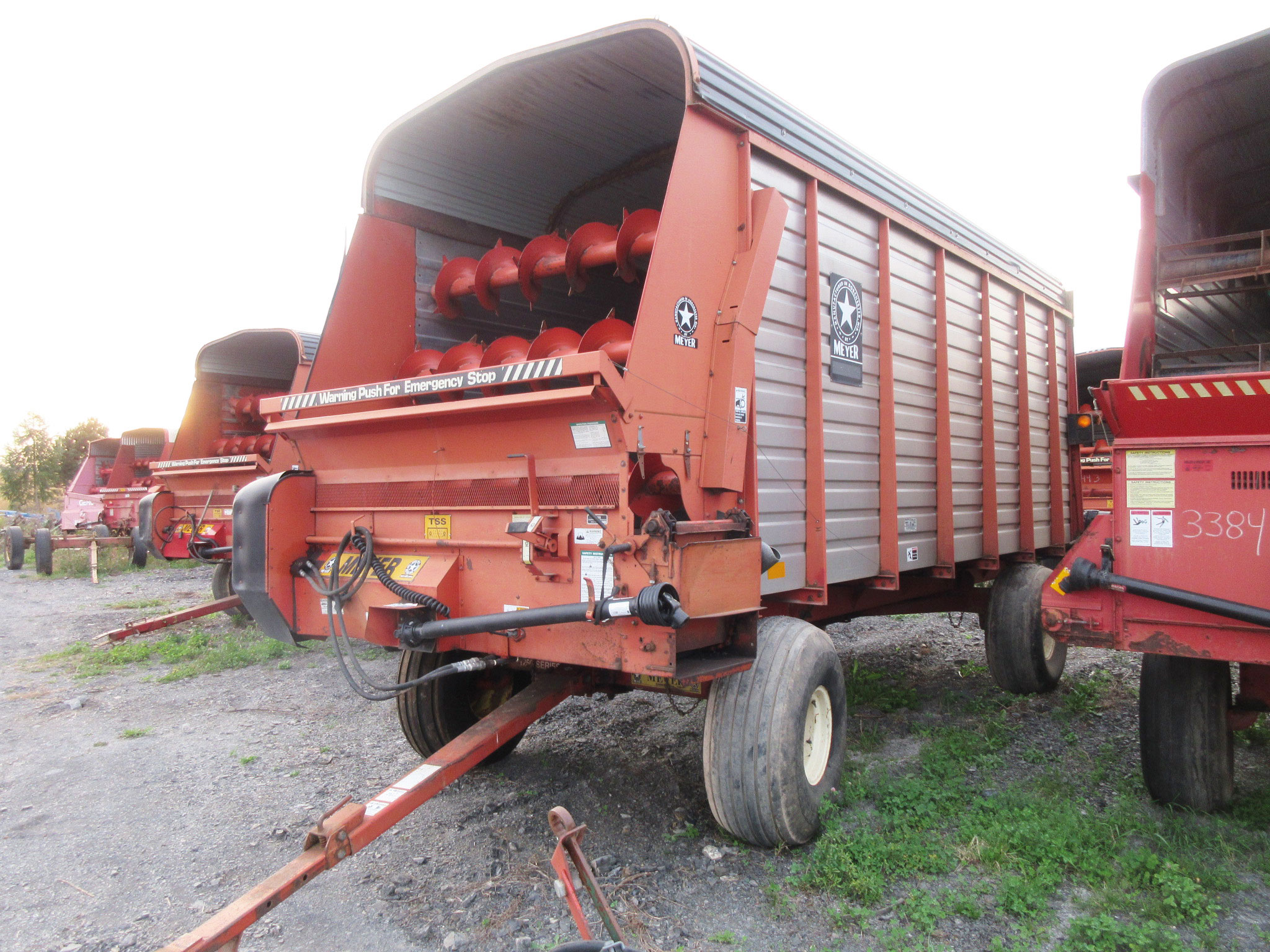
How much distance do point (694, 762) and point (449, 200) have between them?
3.55m

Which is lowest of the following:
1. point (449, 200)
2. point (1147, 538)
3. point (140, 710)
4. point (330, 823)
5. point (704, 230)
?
point (140, 710)

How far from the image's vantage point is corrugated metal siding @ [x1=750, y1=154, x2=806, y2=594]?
3695 millimetres

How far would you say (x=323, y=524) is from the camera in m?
4.15

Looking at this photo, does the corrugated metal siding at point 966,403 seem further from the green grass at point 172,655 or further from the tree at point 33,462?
the tree at point 33,462

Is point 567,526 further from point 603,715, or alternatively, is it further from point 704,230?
point 603,715

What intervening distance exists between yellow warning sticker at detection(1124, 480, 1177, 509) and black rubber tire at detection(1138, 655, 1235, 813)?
73 centimetres

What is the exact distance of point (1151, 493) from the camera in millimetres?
3418

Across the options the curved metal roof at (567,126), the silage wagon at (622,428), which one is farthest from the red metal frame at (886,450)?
the curved metal roof at (567,126)

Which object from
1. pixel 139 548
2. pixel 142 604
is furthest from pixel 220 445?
pixel 142 604

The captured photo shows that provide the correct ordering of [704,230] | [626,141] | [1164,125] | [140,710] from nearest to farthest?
[704,230]
[1164,125]
[626,141]
[140,710]

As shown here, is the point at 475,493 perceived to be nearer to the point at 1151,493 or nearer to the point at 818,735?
the point at 818,735

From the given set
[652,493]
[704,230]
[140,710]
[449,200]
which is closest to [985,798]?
[652,493]

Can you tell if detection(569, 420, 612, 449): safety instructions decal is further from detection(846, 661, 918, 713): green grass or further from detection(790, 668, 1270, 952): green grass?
detection(846, 661, 918, 713): green grass

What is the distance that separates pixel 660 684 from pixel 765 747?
0.54 metres
